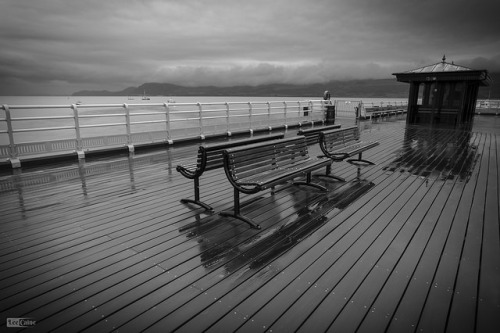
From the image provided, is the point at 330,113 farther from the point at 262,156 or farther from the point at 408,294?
the point at 408,294

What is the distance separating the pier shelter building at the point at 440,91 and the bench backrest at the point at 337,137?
1193cm

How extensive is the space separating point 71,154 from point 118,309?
20.9 ft

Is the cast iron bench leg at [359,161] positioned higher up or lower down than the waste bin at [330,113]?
lower down

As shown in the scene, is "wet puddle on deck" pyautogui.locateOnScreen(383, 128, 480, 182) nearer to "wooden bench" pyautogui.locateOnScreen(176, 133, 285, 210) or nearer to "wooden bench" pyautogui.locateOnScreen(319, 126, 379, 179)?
"wooden bench" pyautogui.locateOnScreen(319, 126, 379, 179)

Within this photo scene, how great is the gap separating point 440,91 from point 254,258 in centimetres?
1759

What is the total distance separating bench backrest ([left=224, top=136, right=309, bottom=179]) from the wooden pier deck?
1.82ft

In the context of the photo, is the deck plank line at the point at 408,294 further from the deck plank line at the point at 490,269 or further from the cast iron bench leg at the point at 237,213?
the cast iron bench leg at the point at 237,213

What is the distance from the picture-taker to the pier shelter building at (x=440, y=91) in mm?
15398

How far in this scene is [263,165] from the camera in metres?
4.27

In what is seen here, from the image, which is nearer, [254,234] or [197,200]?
[254,234]

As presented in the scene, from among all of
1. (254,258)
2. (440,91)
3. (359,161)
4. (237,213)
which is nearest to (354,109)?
(440,91)

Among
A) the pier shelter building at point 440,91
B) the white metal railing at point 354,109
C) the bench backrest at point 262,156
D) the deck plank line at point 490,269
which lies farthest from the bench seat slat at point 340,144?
the white metal railing at point 354,109

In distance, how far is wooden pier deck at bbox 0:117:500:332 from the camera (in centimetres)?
225

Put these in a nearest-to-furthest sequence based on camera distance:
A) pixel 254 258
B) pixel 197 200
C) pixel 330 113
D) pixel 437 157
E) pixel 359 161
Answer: pixel 254 258, pixel 197 200, pixel 359 161, pixel 437 157, pixel 330 113
